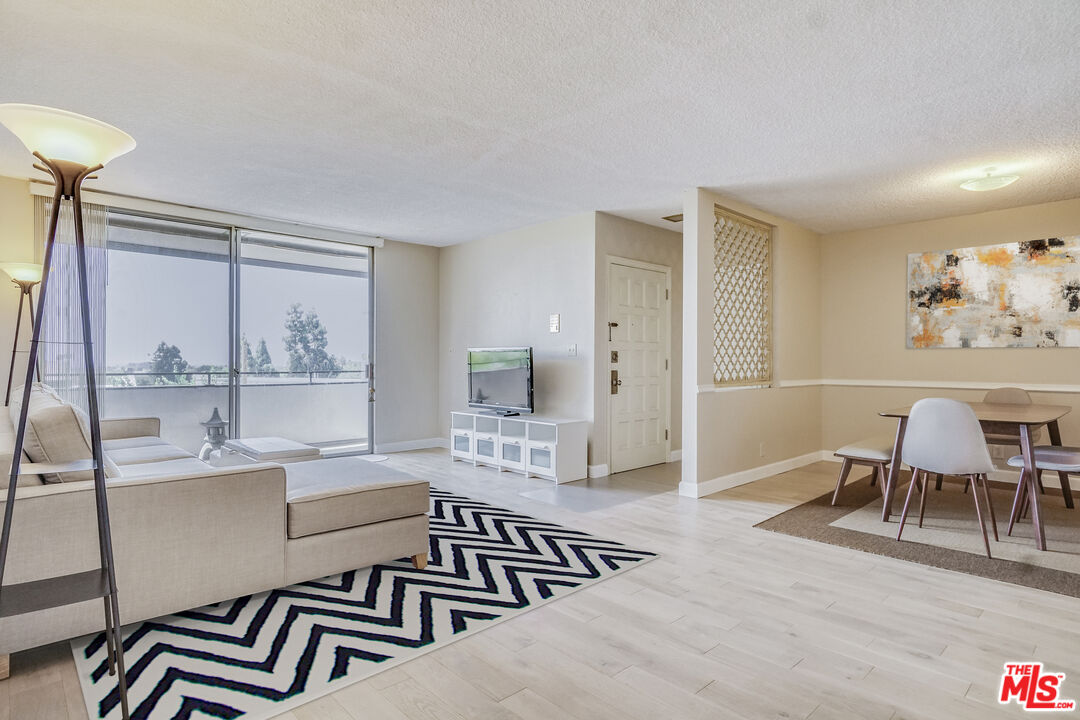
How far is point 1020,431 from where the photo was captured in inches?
124

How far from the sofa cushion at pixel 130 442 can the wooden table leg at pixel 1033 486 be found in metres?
5.43

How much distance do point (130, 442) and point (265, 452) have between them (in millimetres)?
978

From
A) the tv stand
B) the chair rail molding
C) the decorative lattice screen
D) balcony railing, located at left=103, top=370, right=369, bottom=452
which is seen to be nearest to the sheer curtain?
balcony railing, located at left=103, top=370, right=369, bottom=452

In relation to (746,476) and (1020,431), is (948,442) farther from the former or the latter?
(746,476)

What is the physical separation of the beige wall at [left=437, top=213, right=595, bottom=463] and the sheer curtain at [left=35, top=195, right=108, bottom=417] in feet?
10.6

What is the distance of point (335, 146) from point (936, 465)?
394 cm

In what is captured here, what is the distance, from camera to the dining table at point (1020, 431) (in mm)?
3111

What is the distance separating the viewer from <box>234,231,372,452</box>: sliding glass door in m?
5.32

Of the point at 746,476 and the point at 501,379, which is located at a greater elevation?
the point at 501,379

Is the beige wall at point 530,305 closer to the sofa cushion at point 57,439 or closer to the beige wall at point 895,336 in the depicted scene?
the beige wall at point 895,336

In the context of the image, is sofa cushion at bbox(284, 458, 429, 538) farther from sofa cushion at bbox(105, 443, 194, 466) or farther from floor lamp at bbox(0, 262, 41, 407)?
floor lamp at bbox(0, 262, 41, 407)

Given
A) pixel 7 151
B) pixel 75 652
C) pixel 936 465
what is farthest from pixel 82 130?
pixel 936 465

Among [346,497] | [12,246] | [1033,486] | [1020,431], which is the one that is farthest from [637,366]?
[12,246]

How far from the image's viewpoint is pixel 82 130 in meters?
1.67
